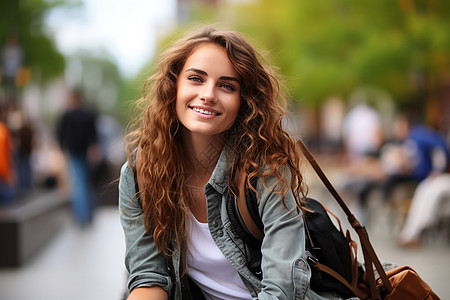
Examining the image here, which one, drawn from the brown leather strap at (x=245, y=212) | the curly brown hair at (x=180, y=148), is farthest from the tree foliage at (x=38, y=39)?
the brown leather strap at (x=245, y=212)

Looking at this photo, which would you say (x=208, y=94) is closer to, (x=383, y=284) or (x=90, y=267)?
(x=383, y=284)

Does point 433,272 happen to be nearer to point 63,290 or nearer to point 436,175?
point 436,175

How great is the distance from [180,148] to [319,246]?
2.33 feet

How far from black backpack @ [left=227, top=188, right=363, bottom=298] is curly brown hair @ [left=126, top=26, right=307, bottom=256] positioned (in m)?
0.09

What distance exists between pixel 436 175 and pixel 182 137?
636cm

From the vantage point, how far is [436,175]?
8227 mm

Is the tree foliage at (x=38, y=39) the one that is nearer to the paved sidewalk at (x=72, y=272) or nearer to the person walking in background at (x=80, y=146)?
the person walking in background at (x=80, y=146)

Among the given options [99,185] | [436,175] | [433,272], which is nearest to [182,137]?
[433,272]

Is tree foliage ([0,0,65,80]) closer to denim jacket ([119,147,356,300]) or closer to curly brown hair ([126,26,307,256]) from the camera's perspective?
curly brown hair ([126,26,307,256])

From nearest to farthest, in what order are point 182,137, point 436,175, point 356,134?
point 182,137, point 436,175, point 356,134

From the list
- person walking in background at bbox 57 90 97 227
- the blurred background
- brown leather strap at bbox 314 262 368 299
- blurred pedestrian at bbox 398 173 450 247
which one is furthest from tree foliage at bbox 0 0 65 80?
brown leather strap at bbox 314 262 368 299

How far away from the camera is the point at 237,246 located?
7.79 feet

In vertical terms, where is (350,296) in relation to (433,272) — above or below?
above

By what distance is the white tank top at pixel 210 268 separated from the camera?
96.3 inches
